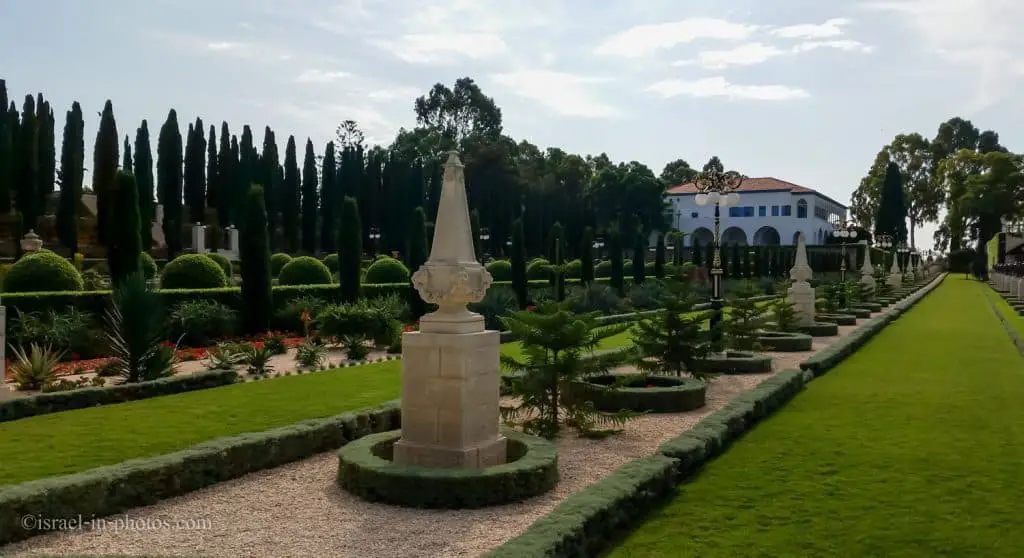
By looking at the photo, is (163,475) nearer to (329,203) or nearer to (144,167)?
(144,167)

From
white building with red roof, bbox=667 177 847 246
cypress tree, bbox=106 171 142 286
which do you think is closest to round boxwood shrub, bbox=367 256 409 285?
cypress tree, bbox=106 171 142 286

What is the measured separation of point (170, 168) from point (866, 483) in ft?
164

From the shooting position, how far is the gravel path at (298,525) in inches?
197

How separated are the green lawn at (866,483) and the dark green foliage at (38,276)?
1594cm

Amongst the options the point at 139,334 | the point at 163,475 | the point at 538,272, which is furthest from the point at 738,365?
the point at 538,272

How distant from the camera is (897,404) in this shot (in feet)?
34.6

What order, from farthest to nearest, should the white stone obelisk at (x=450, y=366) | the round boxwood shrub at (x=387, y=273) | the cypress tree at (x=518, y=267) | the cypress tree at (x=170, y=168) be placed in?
the cypress tree at (x=170, y=168) < the cypress tree at (x=518, y=267) < the round boxwood shrub at (x=387, y=273) < the white stone obelisk at (x=450, y=366)

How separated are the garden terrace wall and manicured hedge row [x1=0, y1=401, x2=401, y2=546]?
3160mm

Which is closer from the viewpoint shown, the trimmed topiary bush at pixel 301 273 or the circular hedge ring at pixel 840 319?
the trimmed topiary bush at pixel 301 273

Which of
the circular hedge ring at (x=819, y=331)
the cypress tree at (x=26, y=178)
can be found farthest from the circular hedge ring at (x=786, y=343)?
the cypress tree at (x=26, y=178)

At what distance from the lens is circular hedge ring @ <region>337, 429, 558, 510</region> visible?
19.5 feet

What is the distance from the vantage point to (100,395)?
10.0m

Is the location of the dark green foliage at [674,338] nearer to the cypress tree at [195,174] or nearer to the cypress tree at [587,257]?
the cypress tree at [587,257]

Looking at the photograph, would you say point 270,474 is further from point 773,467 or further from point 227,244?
point 227,244
